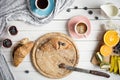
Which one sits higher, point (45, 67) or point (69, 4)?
point (69, 4)

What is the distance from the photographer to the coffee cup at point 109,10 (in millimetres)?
1706

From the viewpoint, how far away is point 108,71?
1.83 meters

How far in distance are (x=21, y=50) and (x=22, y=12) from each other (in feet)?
0.72

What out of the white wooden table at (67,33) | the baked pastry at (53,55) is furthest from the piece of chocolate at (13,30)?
the baked pastry at (53,55)

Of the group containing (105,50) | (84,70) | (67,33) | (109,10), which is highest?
(109,10)

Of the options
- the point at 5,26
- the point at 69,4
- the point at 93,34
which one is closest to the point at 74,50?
the point at 93,34

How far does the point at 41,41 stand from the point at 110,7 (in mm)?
444

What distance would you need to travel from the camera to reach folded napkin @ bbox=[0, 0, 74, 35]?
5.70 ft

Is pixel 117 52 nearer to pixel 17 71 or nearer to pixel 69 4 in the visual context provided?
pixel 69 4

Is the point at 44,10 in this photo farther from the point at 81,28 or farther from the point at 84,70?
the point at 84,70

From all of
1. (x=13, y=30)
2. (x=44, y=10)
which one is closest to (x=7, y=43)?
(x=13, y=30)

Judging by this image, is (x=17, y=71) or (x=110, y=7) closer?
(x=110, y=7)

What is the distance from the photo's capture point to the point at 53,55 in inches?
71.1

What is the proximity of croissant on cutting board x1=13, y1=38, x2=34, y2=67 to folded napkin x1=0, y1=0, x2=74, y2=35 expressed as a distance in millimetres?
121
